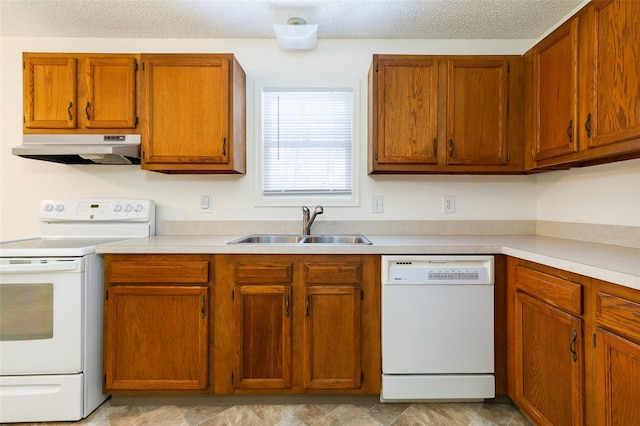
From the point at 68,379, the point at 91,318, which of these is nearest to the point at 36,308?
the point at 91,318

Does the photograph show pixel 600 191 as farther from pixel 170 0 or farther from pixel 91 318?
pixel 91 318

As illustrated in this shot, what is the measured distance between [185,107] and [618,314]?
7.72 ft

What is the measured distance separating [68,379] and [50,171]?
60.9 inches

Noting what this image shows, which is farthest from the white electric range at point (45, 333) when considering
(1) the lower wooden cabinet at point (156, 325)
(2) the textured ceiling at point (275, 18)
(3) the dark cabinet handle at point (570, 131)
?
(3) the dark cabinet handle at point (570, 131)

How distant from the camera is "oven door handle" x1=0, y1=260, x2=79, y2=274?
1614 millimetres

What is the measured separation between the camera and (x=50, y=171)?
7.75 ft

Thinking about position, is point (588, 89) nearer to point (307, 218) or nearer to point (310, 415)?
point (307, 218)

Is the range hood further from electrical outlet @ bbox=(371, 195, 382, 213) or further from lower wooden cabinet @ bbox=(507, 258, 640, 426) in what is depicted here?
lower wooden cabinet @ bbox=(507, 258, 640, 426)

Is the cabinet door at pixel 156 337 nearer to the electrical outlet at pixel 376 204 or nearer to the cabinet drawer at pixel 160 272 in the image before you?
the cabinet drawer at pixel 160 272

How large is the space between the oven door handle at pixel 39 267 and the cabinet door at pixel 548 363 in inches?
92.0

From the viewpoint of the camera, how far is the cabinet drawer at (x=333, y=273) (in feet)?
5.77

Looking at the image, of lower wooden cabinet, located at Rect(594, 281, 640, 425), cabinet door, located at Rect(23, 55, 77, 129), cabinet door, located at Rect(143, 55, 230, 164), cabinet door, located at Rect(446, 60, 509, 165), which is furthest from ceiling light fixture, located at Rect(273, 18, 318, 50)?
lower wooden cabinet, located at Rect(594, 281, 640, 425)

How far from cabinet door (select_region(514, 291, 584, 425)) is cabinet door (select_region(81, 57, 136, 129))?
256cm

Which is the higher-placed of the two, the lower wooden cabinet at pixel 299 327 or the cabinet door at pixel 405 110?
the cabinet door at pixel 405 110
